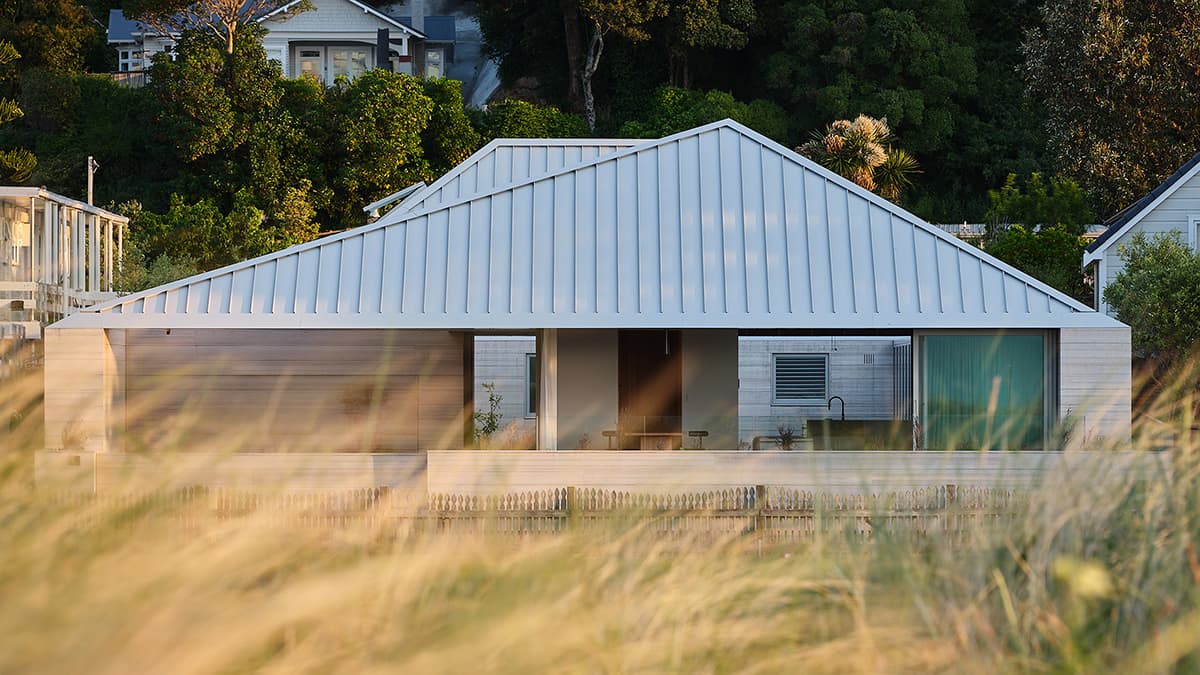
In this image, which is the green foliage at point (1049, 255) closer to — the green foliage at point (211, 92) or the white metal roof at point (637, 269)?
the white metal roof at point (637, 269)

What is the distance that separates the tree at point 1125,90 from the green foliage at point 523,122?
15.9 m

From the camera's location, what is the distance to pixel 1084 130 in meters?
36.8

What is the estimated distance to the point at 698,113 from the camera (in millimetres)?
44531

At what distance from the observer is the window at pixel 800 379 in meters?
24.9

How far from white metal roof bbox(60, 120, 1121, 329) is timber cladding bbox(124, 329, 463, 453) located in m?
3.08

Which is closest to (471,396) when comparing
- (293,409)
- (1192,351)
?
(293,409)

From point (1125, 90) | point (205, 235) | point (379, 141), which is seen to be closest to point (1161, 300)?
point (1125, 90)

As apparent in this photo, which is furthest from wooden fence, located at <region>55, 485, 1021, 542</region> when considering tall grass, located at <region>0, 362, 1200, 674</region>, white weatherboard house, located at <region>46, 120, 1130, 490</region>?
tall grass, located at <region>0, 362, 1200, 674</region>

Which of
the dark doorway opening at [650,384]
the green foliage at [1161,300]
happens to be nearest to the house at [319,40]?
the dark doorway opening at [650,384]

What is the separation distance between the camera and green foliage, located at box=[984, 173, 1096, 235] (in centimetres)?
3691

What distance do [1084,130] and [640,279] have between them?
23924 mm

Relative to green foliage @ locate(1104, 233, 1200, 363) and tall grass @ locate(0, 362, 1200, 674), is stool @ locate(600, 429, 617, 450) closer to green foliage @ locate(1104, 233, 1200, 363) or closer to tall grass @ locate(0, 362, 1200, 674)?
green foliage @ locate(1104, 233, 1200, 363)

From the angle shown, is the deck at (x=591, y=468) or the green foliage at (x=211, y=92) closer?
the deck at (x=591, y=468)

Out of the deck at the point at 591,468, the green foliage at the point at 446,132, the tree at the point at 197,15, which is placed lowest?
the deck at the point at 591,468
